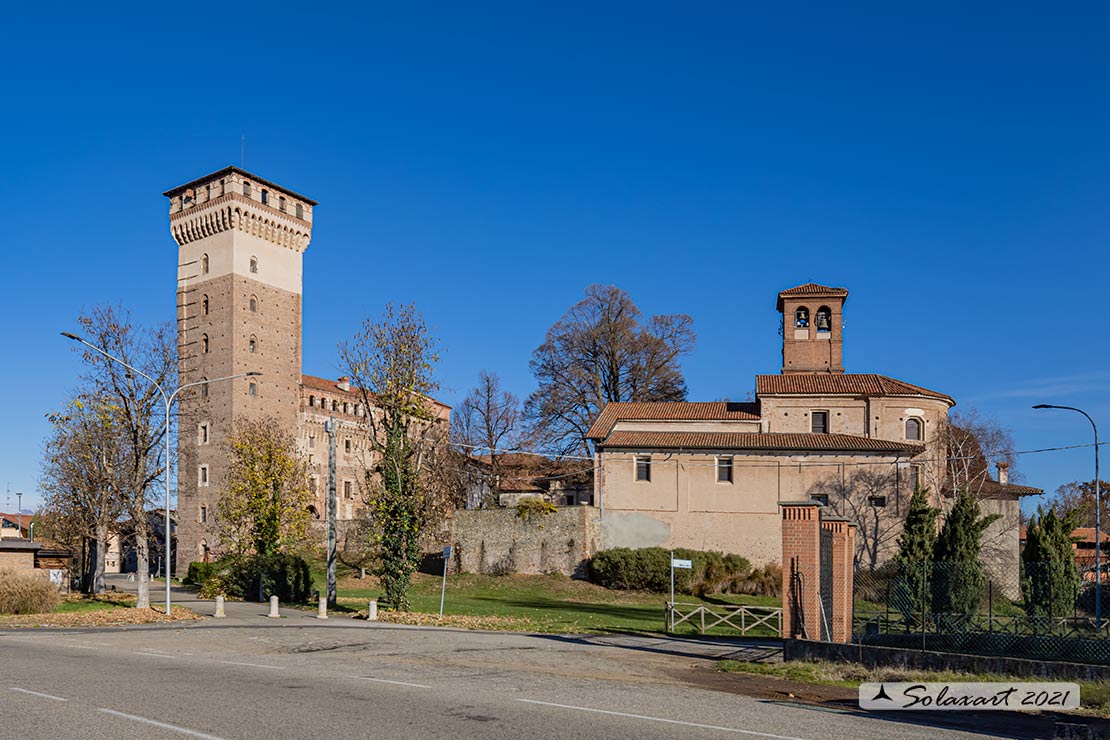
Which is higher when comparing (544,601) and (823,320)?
(823,320)

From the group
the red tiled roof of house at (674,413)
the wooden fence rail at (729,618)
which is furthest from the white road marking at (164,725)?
the red tiled roof of house at (674,413)

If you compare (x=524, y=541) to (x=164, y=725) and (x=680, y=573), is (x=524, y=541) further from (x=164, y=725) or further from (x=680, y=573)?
(x=164, y=725)

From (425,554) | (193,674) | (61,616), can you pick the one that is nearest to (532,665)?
(193,674)

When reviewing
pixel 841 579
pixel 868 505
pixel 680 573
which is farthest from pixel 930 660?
pixel 868 505

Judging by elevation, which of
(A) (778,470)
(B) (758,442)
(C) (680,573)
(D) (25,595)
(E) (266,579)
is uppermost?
(B) (758,442)

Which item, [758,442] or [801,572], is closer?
[801,572]

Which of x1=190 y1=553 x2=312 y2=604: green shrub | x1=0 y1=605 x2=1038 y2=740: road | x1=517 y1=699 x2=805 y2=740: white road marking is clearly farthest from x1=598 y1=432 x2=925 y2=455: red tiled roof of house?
x1=517 y1=699 x2=805 y2=740: white road marking

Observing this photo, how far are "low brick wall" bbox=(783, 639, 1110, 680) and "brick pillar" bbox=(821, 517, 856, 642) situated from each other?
0.77m

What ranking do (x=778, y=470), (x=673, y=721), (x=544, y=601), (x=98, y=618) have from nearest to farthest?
(x=673, y=721), (x=98, y=618), (x=544, y=601), (x=778, y=470)

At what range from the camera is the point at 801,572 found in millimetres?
18078

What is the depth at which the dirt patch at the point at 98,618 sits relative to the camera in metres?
25.1

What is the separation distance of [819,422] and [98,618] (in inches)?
1549

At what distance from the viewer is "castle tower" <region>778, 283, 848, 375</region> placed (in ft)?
193

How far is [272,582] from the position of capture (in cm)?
3725
